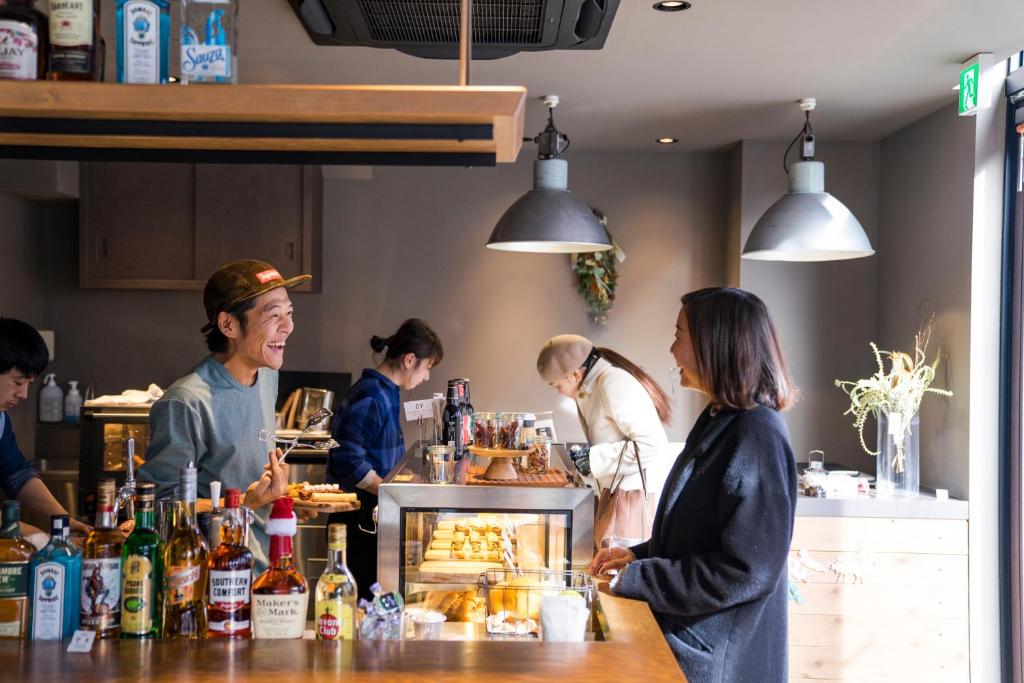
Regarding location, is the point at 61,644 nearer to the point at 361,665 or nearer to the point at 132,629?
the point at 132,629

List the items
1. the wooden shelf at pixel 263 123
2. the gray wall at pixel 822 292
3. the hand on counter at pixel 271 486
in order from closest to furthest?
1. the wooden shelf at pixel 263 123
2. the hand on counter at pixel 271 486
3. the gray wall at pixel 822 292

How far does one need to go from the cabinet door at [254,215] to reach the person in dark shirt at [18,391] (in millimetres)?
2560

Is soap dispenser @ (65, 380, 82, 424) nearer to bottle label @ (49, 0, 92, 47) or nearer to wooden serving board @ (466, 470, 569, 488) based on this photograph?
wooden serving board @ (466, 470, 569, 488)

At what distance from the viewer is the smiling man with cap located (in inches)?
92.1

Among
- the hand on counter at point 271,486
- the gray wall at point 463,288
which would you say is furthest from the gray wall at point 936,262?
the hand on counter at point 271,486

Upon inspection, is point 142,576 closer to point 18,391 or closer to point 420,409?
point 18,391

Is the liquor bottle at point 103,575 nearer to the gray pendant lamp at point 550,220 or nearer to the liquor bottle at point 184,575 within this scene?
the liquor bottle at point 184,575

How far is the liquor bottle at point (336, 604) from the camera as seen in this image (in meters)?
1.67

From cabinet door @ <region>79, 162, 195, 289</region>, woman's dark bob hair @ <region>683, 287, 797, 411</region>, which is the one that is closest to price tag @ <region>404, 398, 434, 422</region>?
woman's dark bob hair @ <region>683, 287, 797, 411</region>

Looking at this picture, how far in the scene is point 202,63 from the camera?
155 cm

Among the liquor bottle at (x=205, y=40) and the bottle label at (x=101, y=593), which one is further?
the bottle label at (x=101, y=593)

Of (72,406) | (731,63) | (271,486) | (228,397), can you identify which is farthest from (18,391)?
(72,406)

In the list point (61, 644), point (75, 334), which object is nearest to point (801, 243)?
point (61, 644)

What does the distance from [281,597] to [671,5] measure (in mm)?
2204
